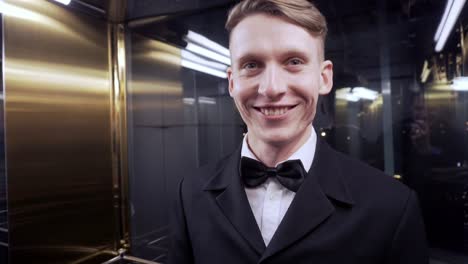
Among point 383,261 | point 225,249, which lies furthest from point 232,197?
point 383,261

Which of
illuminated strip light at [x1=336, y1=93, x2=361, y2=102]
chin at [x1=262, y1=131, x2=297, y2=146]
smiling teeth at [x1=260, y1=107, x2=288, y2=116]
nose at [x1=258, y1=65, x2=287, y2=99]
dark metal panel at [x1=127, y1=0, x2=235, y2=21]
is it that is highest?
dark metal panel at [x1=127, y1=0, x2=235, y2=21]

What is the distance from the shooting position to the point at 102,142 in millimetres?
2576

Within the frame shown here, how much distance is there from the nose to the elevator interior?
111 centimetres

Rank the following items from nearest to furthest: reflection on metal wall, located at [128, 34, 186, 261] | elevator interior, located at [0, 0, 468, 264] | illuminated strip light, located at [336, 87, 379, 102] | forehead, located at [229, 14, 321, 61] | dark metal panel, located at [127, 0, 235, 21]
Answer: forehead, located at [229, 14, 321, 61], elevator interior, located at [0, 0, 468, 264], illuminated strip light, located at [336, 87, 379, 102], dark metal panel, located at [127, 0, 235, 21], reflection on metal wall, located at [128, 34, 186, 261]

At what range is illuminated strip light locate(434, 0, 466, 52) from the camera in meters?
1.76

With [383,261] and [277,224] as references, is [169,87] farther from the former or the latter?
[383,261]

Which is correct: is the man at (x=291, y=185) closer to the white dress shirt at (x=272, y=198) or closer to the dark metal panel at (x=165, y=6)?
the white dress shirt at (x=272, y=198)

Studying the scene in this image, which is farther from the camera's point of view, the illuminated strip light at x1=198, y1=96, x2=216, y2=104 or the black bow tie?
the illuminated strip light at x1=198, y1=96, x2=216, y2=104

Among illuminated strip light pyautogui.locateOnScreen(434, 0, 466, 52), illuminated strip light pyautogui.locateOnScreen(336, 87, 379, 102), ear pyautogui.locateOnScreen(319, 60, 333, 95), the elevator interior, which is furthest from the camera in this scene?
illuminated strip light pyautogui.locateOnScreen(336, 87, 379, 102)

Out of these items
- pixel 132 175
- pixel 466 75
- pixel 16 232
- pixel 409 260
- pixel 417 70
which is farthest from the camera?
pixel 132 175

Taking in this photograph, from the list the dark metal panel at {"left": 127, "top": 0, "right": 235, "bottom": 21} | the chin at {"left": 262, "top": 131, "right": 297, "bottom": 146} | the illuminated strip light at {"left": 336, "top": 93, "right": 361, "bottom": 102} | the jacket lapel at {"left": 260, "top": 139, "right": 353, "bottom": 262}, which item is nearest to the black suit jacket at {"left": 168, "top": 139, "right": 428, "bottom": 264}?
the jacket lapel at {"left": 260, "top": 139, "right": 353, "bottom": 262}

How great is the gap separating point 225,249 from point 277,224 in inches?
6.2

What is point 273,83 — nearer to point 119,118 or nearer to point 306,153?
point 306,153

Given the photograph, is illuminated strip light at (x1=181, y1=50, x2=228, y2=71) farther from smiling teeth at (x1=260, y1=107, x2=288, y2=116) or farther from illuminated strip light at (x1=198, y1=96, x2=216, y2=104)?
smiling teeth at (x1=260, y1=107, x2=288, y2=116)
